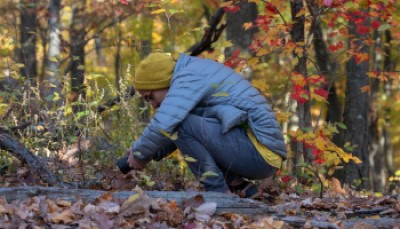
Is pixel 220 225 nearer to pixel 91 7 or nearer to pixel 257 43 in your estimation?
pixel 257 43

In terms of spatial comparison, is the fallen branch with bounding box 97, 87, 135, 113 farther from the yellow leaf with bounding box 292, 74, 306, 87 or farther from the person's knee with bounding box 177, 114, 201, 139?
the person's knee with bounding box 177, 114, 201, 139

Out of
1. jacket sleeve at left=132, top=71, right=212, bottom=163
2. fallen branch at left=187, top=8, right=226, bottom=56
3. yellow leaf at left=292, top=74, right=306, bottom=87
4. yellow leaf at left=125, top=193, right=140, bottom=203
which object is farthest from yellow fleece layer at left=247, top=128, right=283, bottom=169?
fallen branch at left=187, top=8, right=226, bottom=56

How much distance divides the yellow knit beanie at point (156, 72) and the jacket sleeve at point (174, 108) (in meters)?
0.15

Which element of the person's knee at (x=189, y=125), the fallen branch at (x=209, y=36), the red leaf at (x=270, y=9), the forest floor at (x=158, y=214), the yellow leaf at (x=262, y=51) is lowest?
the forest floor at (x=158, y=214)

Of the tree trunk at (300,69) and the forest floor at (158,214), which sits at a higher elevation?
the tree trunk at (300,69)

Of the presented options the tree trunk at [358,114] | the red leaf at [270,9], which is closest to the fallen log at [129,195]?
the red leaf at [270,9]

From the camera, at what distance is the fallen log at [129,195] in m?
4.20

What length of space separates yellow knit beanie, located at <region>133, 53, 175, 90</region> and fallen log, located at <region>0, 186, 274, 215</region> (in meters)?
1.01

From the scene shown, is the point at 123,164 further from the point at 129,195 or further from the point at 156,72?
the point at 129,195

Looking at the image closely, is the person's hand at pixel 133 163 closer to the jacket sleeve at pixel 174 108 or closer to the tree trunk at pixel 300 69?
the jacket sleeve at pixel 174 108

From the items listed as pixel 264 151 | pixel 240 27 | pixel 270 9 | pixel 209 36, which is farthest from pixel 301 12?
pixel 264 151

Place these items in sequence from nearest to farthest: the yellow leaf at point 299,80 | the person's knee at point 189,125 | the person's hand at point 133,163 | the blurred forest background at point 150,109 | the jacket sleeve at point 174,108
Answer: the jacket sleeve at point 174,108, the person's knee at point 189,125, the person's hand at point 133,163, the blurred forest background at point 150,109, the yellow leaf at point 299,80

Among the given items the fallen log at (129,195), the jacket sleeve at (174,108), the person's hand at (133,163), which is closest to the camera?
the fallen log at (129,195)

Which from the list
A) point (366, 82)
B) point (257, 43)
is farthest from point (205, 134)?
point (366, 82)
